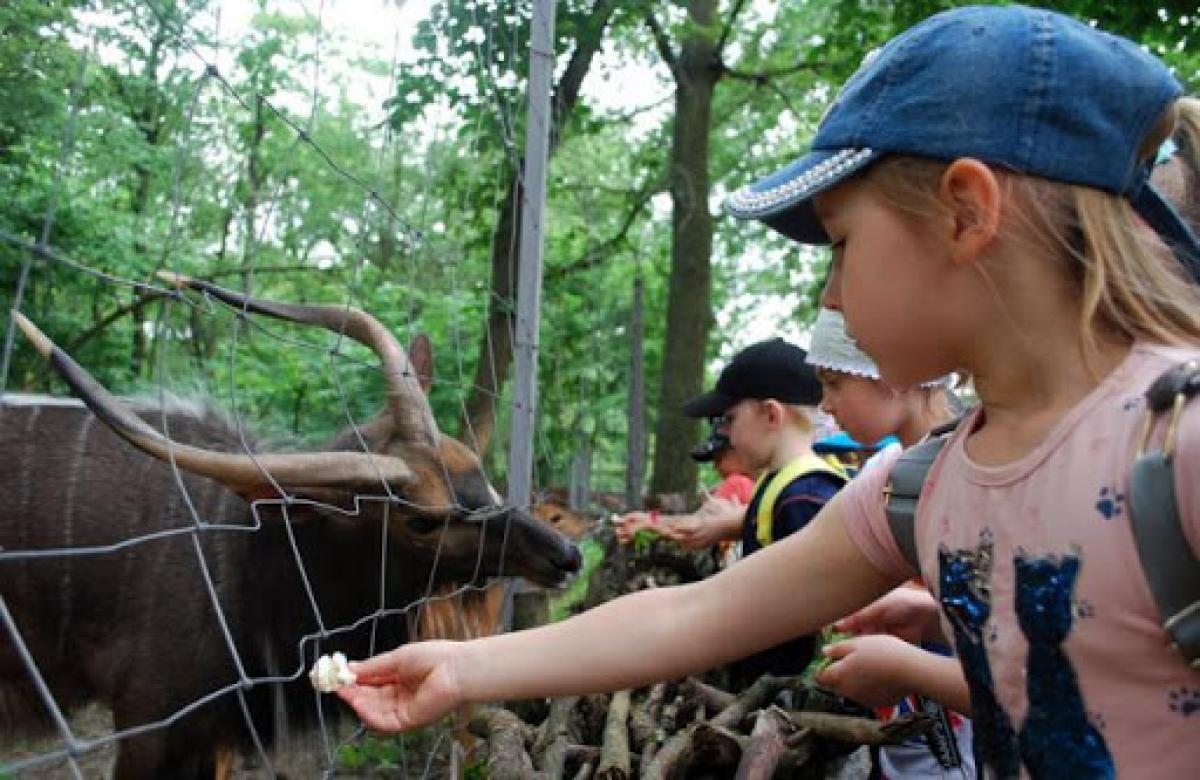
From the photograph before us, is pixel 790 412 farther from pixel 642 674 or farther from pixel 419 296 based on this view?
pixel 419 296

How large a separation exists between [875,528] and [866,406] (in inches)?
62.7

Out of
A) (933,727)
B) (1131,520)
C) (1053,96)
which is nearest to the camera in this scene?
(1131,520)

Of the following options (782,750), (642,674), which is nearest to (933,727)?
(782,750)

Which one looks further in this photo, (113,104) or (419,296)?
(419,296)

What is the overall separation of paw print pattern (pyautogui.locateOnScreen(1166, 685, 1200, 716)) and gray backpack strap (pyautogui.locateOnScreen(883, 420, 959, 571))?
381mm

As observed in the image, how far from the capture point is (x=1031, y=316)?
1288mm

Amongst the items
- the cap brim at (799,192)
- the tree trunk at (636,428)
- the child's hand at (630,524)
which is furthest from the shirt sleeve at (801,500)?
the tree trunk at (636,428)

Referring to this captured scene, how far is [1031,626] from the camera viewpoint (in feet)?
4.06

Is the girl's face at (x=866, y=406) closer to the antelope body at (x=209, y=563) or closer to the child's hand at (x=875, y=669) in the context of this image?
the antelope body at (x=209, y=563)

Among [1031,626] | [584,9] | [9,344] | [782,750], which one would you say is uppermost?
[584,9]

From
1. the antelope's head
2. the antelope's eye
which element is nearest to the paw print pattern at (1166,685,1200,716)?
the antelope's head

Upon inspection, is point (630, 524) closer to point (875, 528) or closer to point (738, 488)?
point (738, 488)

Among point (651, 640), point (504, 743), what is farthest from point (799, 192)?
point (504, 743)

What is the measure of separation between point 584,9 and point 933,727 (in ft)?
17.6
